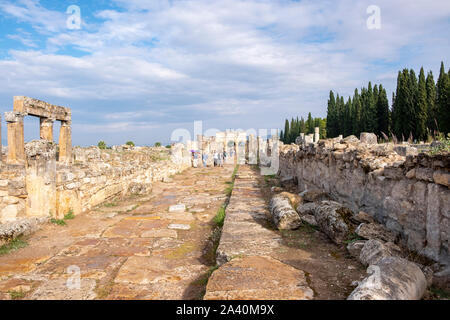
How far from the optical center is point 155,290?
3172 mm

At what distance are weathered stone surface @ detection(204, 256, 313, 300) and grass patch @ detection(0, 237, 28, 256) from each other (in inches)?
122

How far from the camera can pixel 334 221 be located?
416 cm

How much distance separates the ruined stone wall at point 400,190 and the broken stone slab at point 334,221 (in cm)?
46

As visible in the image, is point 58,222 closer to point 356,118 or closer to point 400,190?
point 400,190

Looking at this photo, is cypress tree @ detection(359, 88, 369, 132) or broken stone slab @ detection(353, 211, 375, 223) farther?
cypress tree @ detection(359, 88, 369, 132)

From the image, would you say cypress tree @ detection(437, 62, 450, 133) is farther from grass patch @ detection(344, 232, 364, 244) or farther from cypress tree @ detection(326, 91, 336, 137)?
grass patch @ detection(344, 232, 364, 244)

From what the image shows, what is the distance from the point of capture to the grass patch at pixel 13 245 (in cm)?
425

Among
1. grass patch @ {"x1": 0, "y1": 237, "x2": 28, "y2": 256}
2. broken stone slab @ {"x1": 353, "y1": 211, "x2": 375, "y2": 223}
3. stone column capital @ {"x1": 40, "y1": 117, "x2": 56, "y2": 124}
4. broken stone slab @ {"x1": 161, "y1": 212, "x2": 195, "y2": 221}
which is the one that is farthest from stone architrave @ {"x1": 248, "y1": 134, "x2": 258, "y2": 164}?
grass patch @ {"x1": 0, "y1": 237, "x2": 28, "y2": 256}

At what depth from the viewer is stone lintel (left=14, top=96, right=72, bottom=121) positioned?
10.8m

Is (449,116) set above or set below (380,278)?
above

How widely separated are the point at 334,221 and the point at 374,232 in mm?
539
